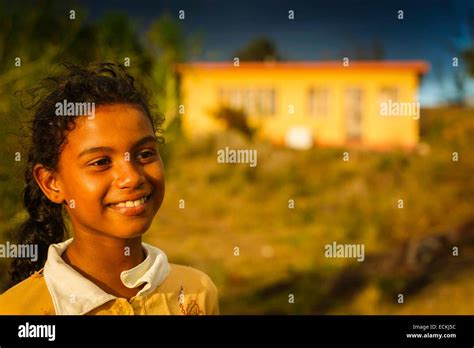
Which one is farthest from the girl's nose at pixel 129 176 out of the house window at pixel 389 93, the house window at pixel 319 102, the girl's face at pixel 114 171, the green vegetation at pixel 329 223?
the house window at pixel 319 102

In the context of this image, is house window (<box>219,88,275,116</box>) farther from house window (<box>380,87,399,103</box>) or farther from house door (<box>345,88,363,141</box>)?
house window (<box>380,87,399,103</box>)

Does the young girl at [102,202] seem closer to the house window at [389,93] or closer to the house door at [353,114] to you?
the house window at [389,93]

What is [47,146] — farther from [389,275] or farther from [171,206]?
[171,206]

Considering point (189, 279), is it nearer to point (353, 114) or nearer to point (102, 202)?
point (102, 202)

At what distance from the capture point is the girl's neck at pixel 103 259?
195cm

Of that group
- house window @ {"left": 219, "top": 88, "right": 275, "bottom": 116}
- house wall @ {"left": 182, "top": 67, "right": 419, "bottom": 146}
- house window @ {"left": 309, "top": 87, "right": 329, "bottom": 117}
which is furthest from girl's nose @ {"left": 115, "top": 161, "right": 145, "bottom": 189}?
house window @ {"left": 309, "top": 87, "right": 329, "bottom": 117}

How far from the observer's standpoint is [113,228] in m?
1.94

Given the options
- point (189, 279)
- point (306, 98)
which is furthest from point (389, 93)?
point (189, 279)

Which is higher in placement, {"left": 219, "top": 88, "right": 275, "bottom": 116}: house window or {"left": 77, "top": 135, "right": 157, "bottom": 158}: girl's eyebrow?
{"left": 219, "top": 88, "right": 275, "bottom": 116}: house window

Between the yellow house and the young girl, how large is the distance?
30.4 ft

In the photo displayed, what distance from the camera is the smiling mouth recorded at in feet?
6.29

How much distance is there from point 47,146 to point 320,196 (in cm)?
809

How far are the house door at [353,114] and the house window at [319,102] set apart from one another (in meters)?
0.31
